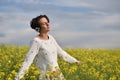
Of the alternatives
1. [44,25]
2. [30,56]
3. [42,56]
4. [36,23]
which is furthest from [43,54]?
[36,23]

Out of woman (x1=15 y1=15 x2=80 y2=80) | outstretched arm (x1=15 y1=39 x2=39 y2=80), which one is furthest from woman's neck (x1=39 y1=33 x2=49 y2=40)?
outstretched arm (x1=15 y1=39 x2=39 y2=80)

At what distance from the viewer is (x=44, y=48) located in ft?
23.4

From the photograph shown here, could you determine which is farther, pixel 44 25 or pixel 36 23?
pixel 36 23

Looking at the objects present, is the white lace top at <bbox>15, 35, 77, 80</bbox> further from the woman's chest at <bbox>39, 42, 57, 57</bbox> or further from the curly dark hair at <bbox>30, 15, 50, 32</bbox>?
the curly dark hair at <bbox>30, 15, 50, 32</bbox>

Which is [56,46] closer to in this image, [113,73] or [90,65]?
[113,73]

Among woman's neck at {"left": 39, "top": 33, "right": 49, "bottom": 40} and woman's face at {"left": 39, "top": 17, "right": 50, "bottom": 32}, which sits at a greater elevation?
woman's face at {"left": 39, "top": 17, "right": 50, "bottom": 32}

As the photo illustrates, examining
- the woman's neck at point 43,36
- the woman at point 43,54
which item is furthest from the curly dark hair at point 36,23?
the woman's neck at point 43,36

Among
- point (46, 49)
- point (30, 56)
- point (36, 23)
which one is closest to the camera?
point (30, 56)

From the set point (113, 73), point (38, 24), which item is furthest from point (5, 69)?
point (38, 24)

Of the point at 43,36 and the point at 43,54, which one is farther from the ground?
the point at 43,36

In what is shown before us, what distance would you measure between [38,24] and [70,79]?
2.29 meters

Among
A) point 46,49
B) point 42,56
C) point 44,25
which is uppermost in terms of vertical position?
point 44,25

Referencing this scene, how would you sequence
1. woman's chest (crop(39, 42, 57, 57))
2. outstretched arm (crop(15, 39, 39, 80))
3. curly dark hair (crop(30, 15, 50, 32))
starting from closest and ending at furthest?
outstretched arm (crop(15, 39, 39, 80)) → woman's chest (crop(39, 42, 57, 57)) → curly dark hair (crop(30, 15, 50, 32))

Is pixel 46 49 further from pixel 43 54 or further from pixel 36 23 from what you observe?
pixel 36 23
